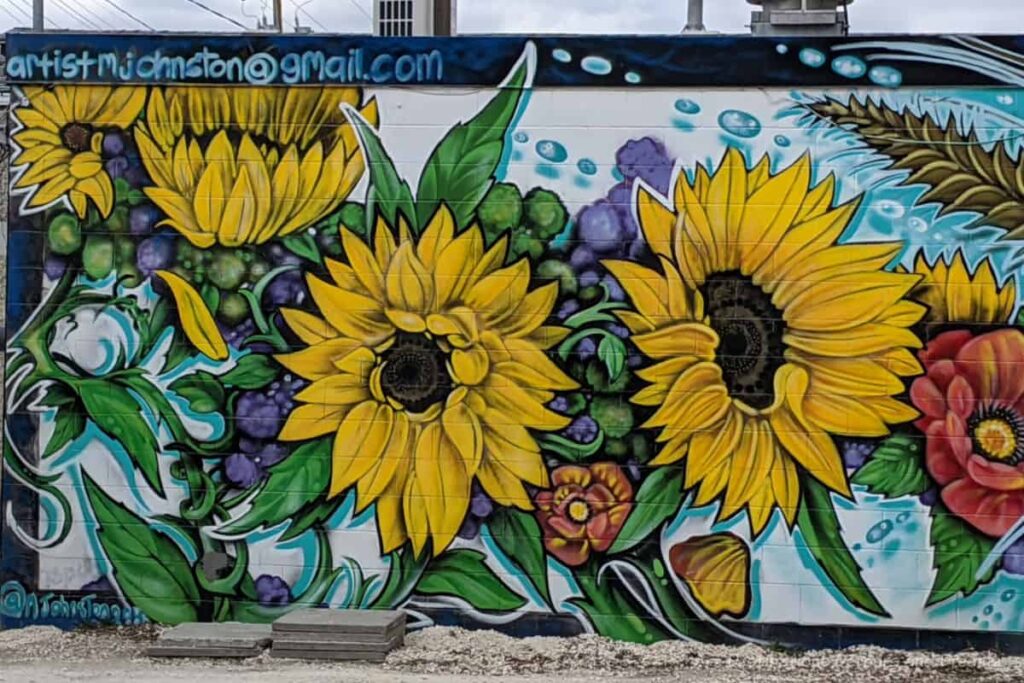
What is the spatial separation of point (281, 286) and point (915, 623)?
15.3ft

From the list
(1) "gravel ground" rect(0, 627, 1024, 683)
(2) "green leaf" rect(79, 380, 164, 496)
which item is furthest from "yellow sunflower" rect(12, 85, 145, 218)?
(1) "gravel ground" rect(0, 627, 1024, 683)

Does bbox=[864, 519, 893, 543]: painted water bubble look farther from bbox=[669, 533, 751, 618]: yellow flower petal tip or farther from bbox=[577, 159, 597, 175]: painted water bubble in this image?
bbox=[577, 159, 597, 175]: painted water bubble

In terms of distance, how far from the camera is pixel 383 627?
9.70 m

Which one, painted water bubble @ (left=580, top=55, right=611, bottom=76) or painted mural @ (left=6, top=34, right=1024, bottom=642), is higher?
painted water bubble @ (left=580, top=55, right=611, bottom=76)

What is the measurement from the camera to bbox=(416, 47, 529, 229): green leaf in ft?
33.2

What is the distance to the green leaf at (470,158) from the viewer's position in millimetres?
10117

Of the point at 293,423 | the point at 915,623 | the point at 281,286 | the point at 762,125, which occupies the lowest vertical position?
the point at 915,623

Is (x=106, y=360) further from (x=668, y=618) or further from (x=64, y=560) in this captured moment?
(x=668, y=618)

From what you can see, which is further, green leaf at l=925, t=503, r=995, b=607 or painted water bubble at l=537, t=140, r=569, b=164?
painted water bubble at l=537, t=140, r=569, b=164

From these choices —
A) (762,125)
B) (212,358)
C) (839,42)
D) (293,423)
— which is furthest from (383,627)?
(839,42)

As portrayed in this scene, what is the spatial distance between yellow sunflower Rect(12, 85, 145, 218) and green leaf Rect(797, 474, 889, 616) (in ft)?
16.5

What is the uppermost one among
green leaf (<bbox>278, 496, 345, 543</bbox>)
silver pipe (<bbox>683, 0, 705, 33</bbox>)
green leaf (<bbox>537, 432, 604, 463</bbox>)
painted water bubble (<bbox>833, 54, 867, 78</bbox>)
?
silver pipe (<bbox>683, 0, 705, 33</bbox>)

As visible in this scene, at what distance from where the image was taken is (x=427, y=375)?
10172mm

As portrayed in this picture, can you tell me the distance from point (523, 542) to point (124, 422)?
2821 mm
